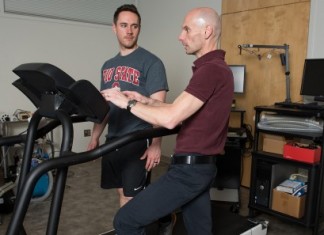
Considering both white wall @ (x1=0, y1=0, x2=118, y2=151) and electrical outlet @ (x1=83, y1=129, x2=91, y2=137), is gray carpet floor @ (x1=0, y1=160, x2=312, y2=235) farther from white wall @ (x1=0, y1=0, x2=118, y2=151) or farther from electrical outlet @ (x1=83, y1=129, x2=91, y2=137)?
white wall @ (x1=0, y1=0, x2=118, y2=151)

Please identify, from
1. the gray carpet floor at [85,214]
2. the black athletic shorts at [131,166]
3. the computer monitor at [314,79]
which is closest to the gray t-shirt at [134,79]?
the black athletic shorts at [131,166]

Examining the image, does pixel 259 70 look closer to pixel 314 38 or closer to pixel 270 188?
pixel 314 38

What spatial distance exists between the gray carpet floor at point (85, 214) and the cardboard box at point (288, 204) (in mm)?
177

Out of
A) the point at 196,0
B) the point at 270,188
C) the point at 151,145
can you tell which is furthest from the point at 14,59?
the point at 270,188

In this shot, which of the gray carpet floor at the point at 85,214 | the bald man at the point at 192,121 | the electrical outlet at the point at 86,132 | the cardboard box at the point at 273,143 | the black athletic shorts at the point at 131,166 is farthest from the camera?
the electrical outlet at the point at 86,132

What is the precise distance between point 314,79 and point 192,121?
72.2 inches

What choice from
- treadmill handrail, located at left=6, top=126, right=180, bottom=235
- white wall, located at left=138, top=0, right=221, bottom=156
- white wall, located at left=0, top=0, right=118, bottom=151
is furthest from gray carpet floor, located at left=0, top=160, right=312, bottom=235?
treadmill handrail, located at left=6, top=126, right=180, bottom=235

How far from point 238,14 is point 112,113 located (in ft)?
7.78

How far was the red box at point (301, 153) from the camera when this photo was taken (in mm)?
2387

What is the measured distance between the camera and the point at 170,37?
442cm

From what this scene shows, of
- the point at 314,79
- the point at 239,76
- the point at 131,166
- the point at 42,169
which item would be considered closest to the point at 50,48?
the point at 239,76

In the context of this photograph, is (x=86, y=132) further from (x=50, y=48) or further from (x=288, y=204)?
(x=288, y=204)

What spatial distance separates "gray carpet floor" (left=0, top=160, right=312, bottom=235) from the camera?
8.39ft

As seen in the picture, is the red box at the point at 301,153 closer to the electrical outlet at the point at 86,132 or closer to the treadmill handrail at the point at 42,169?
the treadmill handrail at the point at 42,169
